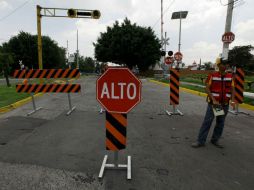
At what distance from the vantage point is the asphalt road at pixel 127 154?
347 centimetres

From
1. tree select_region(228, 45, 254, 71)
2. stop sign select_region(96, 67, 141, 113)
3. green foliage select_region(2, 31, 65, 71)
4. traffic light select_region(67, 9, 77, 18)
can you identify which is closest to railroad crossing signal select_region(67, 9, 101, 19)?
traffic light select_region(67, 9, 77, 18)

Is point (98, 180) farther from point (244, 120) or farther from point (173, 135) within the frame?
point (244, 120)

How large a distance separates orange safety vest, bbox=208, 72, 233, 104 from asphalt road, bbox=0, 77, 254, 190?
1.09m

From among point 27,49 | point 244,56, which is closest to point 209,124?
point 27,49

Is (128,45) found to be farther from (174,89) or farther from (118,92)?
(118,92)

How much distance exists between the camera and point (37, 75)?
7.90 m

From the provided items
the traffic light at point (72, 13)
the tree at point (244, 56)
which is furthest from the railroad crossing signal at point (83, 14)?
the tree at point (244, 56)

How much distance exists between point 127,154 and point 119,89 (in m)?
1.65

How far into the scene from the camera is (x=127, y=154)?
14.9ft

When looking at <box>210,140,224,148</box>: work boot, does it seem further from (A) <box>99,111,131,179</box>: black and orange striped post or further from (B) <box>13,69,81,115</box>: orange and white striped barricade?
(B) <box>13,69,81,115</box>: orange and white striped barricade

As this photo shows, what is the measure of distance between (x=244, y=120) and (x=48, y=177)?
644 cm

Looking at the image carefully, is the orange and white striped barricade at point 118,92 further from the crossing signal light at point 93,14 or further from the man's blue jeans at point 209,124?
the crossing signal light at point 93,14

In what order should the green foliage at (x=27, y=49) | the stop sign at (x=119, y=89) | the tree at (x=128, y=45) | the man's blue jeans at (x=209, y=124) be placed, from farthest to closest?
1. the green foliage at (x=27, y=49)
2. the tree at (x=128, y=45)
3. the man's blue jeans at (x=209, y=124)
4. the stop sign at (x=119, y=89)

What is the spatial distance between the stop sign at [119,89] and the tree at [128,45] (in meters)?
37.9
